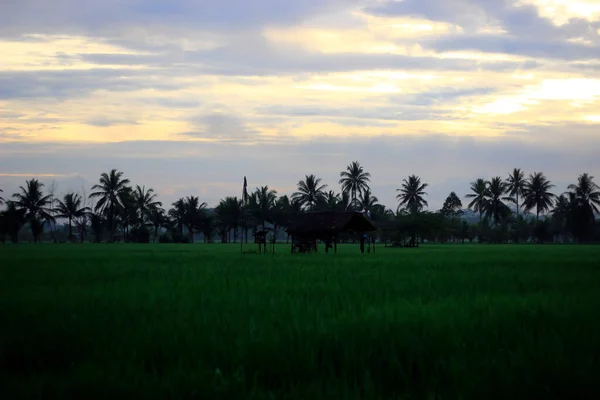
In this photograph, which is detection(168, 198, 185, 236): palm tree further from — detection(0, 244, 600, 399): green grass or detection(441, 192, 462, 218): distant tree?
detection(0, 244, 600, 399): green grass

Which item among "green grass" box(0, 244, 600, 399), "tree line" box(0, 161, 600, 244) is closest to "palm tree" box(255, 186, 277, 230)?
"tree line" box(0, 161, 600, 244)

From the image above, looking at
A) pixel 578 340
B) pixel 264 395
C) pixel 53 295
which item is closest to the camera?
pixel 264 395

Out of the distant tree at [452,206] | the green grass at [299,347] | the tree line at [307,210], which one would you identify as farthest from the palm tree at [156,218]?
the green grass at [299,347]

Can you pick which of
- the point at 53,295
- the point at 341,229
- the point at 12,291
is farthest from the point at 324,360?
the point at 341,229

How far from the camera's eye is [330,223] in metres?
37.5

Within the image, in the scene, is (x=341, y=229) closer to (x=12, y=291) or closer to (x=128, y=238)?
(x=12, y=291)

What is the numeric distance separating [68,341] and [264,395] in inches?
89.7

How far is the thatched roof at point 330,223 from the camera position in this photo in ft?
119

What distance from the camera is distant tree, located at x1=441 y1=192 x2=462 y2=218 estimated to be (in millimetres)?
83300

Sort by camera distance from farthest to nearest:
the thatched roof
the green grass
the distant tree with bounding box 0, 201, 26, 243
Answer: the distant tree with bounding box 0, 201, 26, 243 < the thatched roof < the green grass

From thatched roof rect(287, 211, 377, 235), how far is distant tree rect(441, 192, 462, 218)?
151ft

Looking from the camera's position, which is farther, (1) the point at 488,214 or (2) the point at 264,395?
(1) the point at 488,214

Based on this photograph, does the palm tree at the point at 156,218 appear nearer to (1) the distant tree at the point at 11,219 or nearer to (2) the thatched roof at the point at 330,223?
(1) the distant tree at the point at 11,219

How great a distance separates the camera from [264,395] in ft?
12.5
